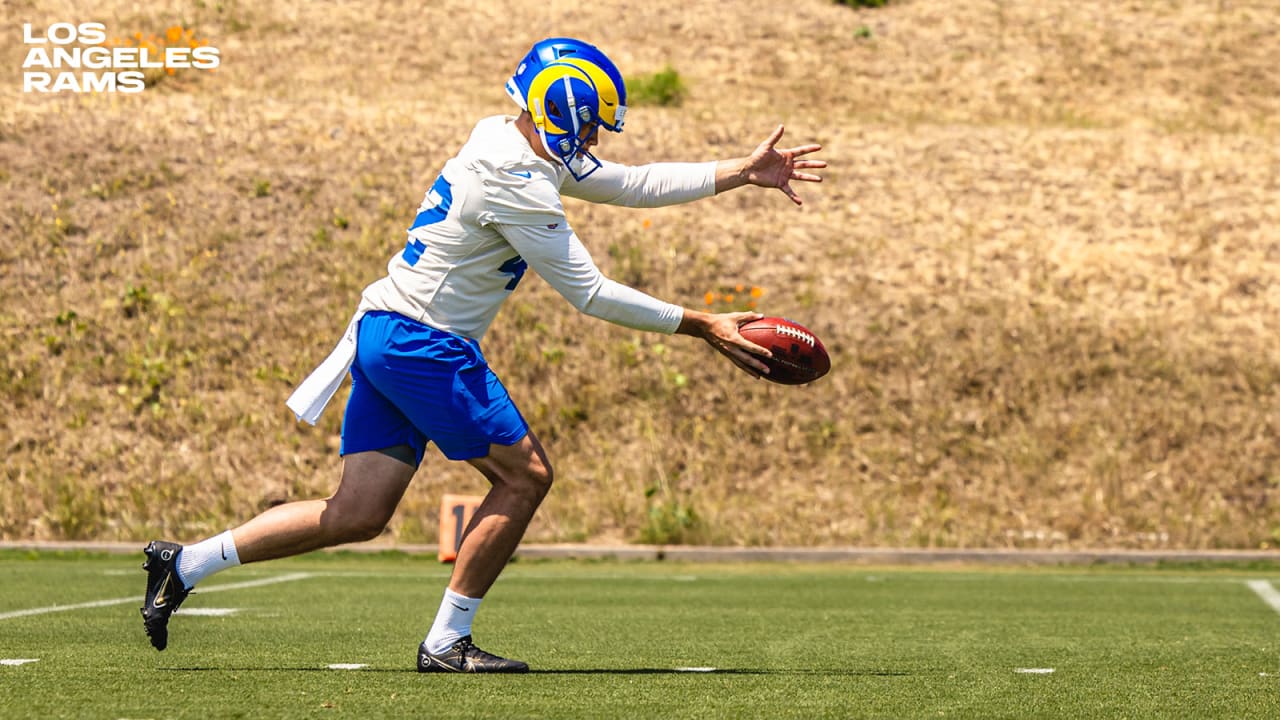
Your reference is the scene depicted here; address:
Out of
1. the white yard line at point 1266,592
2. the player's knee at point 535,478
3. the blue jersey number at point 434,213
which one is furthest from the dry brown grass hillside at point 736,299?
the blue jersey number at point 434,213

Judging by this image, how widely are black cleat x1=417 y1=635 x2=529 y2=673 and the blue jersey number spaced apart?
Answer: 151cm

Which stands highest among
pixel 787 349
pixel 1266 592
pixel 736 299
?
pixel 736 299

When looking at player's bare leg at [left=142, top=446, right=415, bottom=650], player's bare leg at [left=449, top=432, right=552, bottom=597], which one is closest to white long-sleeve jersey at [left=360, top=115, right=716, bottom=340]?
Answer: player's bare leg at [left=449, top=432, right=552, bottom=597]

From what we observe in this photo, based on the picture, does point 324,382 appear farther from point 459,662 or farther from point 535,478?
point 459,662

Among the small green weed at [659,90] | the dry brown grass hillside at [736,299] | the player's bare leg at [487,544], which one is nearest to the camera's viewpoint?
the player's bare leg at [487,544]

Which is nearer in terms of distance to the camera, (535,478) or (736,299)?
(535,478)

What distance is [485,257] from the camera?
6133 mm

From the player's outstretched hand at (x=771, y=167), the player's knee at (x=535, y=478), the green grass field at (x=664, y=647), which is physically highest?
the player's outstretched hand at (x=771, y=167)

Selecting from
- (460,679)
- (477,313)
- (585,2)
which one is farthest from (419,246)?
(585,2)

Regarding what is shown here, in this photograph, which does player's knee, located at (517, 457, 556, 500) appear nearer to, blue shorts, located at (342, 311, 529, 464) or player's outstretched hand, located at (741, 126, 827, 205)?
A: blue shorts, located at (342, 311, 529, 464)

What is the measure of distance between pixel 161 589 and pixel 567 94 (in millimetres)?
2444

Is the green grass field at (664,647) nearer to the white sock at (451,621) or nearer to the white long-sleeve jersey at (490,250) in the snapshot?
the white sock at (451,621)

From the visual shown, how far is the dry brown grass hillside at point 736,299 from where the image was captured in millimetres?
18484

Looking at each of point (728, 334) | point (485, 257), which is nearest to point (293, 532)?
point (485, 257)
